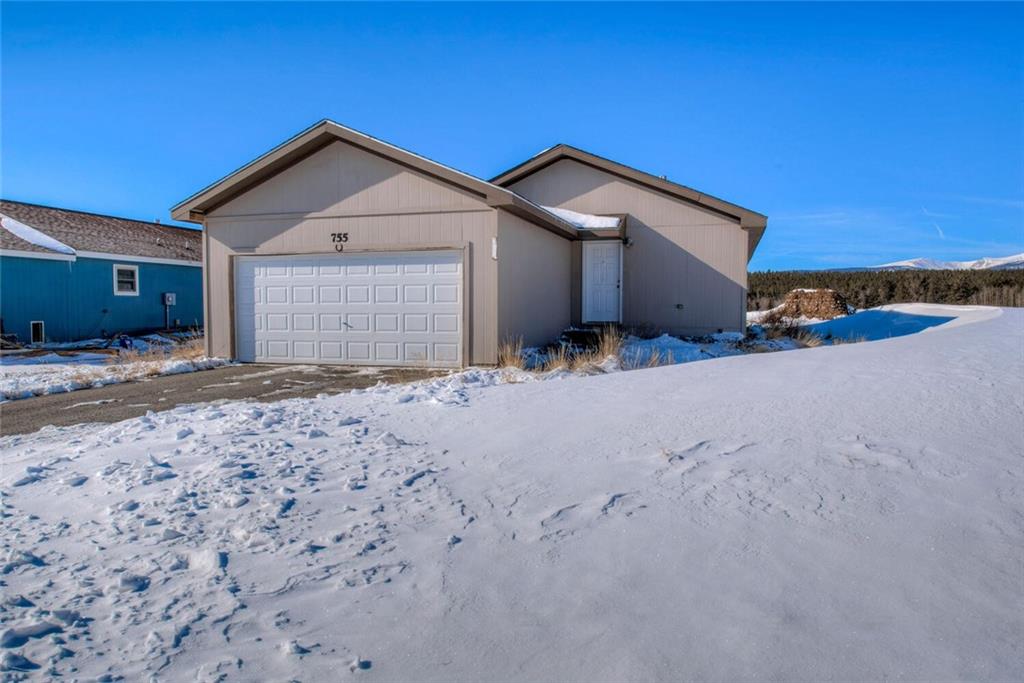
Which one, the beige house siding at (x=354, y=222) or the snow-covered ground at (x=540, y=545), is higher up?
the beige house siding at (x=354, y=222)

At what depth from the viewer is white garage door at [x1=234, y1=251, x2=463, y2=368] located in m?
11.5

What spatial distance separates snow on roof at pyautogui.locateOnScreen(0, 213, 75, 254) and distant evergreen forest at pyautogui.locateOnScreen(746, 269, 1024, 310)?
2895cm

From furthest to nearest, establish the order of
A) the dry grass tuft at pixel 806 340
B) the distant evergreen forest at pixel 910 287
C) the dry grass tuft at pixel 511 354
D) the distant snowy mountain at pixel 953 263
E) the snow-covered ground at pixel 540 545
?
the distant snowy mountain at pixel 953 263, the distant evergreen forest at pixel 910 287, the dry grass tuft at pixel 806 340, the dry grass tuft at pixel 511 354, the snow-covered ground at pixel 540 545

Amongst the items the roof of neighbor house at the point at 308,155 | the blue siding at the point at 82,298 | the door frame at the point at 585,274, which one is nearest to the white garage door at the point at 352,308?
the roof of neighbor house at the point at 308,155

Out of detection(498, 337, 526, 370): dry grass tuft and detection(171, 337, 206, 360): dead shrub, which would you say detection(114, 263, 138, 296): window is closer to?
detection(171, 337, 206, 360): dead shrub

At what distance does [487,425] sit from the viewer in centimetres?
564

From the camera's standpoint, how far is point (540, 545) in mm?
3477

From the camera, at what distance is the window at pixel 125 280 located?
794 inches

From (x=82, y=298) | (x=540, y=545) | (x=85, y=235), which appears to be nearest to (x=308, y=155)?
(x=540, y=545)

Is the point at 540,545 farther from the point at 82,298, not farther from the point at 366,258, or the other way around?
the point at 82,298

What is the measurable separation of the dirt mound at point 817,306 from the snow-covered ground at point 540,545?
2288 centimetres

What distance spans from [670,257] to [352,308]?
804 cm

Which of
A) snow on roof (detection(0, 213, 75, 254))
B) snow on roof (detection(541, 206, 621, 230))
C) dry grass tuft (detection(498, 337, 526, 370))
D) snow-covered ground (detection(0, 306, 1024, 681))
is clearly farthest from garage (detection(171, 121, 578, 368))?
snow on roof (detection(0, 213, 75, 254))

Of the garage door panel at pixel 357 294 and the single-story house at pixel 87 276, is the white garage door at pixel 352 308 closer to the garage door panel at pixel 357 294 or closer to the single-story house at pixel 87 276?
the garage door panel at pixel 357 294
